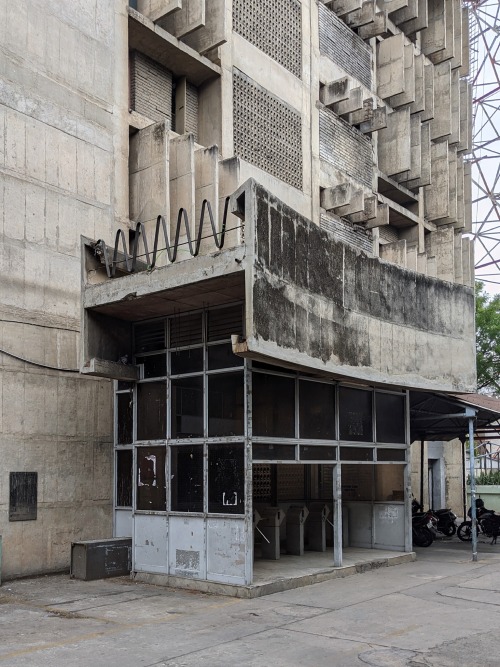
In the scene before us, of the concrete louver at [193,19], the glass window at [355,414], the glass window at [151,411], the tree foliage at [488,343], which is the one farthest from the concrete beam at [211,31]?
the tree foliage at [488,343]

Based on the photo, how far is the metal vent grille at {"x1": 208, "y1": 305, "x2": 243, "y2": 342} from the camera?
13.6 metres

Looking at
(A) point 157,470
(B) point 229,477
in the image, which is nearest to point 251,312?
(B) point 229,477

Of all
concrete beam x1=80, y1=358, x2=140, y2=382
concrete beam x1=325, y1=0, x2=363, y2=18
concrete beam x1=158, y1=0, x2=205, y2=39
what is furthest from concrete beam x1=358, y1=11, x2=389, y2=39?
concrete beam x1=80, y1=358, x2=140, y2=382

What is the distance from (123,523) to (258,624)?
5.37 metres

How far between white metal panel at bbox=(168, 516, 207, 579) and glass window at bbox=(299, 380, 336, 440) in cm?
269

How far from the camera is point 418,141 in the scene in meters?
28.9

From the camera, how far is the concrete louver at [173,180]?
56.8 feet

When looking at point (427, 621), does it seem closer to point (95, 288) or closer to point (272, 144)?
point (95, 288)

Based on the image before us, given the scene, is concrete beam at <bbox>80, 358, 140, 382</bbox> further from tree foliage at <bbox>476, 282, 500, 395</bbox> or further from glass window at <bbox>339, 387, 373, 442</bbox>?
tree foliage at <bbox>476, 282, 500, 395</bbox>

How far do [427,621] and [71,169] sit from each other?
36.6ft

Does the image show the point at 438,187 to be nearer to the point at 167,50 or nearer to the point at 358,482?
the point at 167,50

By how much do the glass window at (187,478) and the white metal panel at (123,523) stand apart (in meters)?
1.62

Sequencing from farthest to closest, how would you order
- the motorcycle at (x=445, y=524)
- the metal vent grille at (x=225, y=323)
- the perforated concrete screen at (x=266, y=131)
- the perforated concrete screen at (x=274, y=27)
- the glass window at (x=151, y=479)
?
the motorcycle at (x=445, y=524) < the perforated concrete screen at (x=274, y=27) < the perforated concrete screen at (x=266, y=131) < the glass window at (x=151, y=479) < the metal vent grille at (x=225, y=323)

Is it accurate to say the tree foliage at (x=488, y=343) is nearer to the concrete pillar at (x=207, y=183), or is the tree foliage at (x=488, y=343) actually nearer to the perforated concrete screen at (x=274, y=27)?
the perforated concrete screen at (x=274, y=27)
